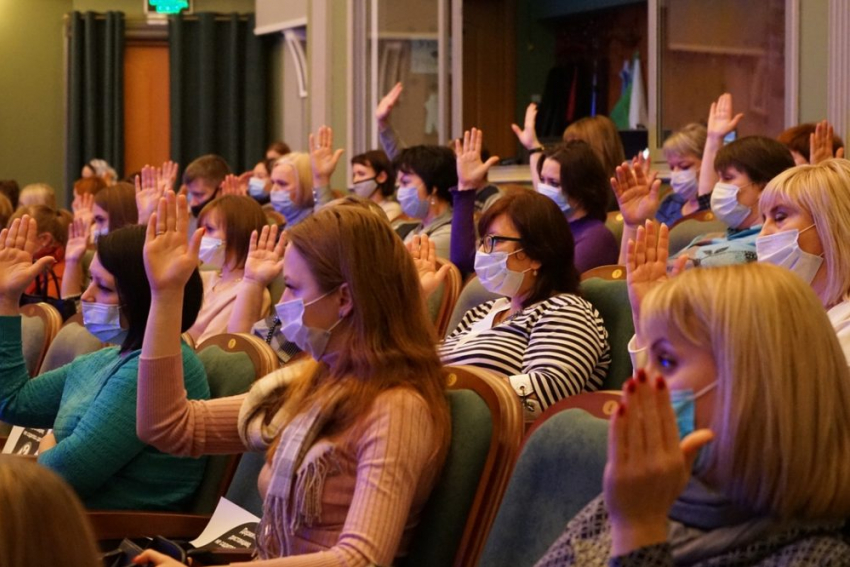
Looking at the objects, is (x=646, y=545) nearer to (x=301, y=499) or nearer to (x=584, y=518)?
(x=584, y=518)

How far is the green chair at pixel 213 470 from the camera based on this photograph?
2.45 m

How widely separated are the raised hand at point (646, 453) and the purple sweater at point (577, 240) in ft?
7.05

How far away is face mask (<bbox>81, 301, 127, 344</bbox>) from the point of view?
275 centimetres

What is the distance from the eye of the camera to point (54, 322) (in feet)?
13.0

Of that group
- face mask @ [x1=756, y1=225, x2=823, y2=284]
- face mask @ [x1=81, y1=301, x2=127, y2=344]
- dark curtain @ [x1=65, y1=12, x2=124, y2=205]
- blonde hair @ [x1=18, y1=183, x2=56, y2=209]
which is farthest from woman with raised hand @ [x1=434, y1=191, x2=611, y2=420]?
dark curtain @ [x1=65, y1=12, x2=124, y2=205]

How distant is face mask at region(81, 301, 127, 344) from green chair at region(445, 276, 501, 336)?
887 millimetres

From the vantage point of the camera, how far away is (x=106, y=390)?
8.33ft

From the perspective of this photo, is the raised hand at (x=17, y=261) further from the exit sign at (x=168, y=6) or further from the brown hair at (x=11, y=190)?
the exit sign at (x=168, y=6)

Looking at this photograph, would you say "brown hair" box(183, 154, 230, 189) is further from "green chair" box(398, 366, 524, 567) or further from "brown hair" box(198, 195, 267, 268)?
"green chair" box(398, 366, 524, 567)

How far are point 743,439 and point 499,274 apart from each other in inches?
62.3

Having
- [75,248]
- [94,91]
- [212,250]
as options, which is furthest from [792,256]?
[94,91]

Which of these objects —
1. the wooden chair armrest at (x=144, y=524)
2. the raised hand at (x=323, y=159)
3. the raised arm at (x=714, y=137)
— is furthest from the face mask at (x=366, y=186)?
the wooden chair armrest at (x=144, y=524)

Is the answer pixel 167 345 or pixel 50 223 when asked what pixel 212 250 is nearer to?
pixel 50 223

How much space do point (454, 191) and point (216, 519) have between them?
1.93m
